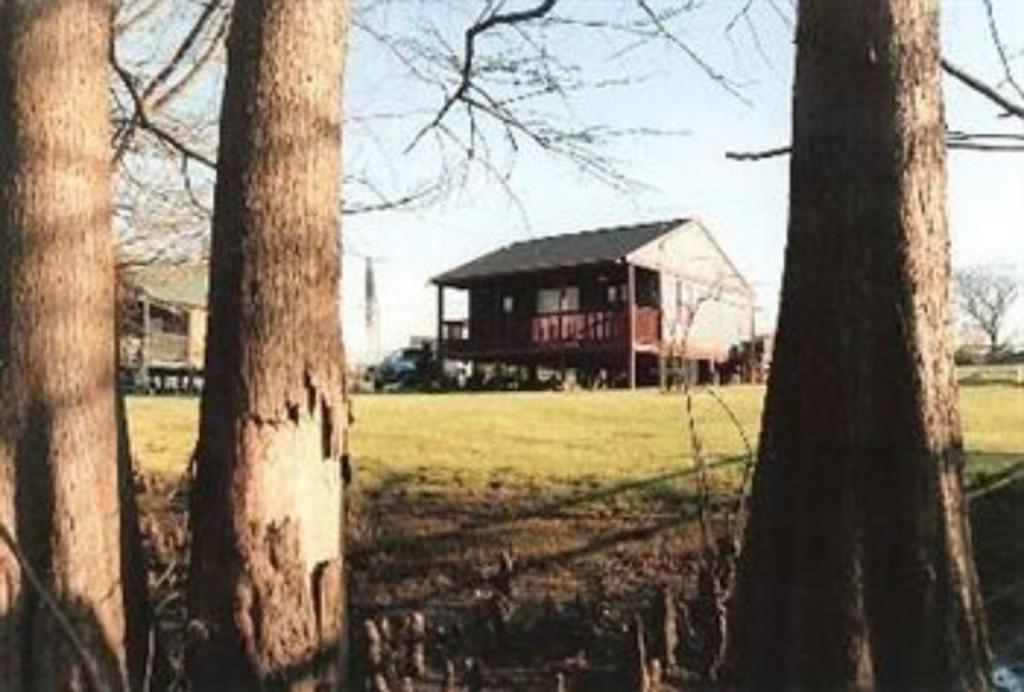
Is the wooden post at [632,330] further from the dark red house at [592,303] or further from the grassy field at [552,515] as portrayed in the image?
the grassy field at [552,515]

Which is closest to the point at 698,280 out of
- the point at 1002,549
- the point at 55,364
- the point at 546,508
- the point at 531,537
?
the point at 546,508

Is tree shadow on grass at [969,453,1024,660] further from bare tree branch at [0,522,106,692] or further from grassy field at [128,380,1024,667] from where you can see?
bare tree branch at [0,522,106,692]

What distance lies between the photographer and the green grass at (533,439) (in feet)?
44.5

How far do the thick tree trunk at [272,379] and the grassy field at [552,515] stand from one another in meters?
3.34

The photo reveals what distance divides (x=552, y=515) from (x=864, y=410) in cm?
622

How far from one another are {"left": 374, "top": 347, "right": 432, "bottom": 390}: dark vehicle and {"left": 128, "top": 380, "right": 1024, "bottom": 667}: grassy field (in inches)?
1216

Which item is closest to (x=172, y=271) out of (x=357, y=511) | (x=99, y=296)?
(x=357, y=511)

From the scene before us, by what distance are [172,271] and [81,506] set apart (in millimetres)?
11043

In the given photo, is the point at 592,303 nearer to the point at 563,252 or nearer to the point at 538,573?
the point at 563,252

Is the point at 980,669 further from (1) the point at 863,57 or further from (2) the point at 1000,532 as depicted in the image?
(2) the point at 1000,532

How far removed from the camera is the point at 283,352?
6.84 meters

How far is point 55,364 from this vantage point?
668 centimetres

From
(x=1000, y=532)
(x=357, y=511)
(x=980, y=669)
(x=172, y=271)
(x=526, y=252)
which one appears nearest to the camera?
(x=980, y=669)

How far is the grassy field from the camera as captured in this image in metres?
11.0
